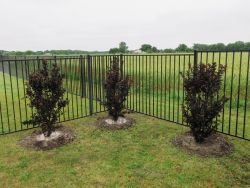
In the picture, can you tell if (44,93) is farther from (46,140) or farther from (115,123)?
(115,123)

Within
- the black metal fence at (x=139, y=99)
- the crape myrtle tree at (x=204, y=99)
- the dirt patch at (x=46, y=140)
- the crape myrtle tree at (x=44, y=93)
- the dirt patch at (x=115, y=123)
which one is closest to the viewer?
the crape myrtle tree at (x=204, y=99)

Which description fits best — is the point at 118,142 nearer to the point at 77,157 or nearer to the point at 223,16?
the point at 77,157

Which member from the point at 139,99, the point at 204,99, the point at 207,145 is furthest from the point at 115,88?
the point at 207,145

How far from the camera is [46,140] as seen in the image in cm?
412

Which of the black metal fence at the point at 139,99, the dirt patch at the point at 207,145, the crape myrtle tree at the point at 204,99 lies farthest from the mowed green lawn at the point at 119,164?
the black metal fence at the point at 139,99

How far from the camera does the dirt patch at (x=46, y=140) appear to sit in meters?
3.99

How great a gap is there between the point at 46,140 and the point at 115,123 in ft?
5.40

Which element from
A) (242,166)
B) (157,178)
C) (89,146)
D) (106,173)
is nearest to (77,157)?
(89,146)

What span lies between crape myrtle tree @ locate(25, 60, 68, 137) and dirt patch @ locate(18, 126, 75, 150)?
0.60 feet

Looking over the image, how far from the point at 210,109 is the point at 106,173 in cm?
201

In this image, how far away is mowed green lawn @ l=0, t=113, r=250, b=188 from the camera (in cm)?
284

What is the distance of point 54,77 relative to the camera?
3971 millimetres

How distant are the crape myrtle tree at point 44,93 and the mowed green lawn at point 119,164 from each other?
0.58 m

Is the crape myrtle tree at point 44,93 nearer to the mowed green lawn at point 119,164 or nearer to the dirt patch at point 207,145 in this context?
the mowed green lawn at point 119,164
